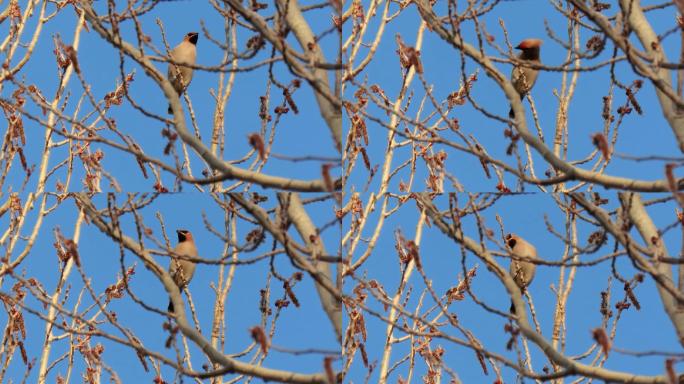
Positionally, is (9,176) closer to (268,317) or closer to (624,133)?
(268,317)

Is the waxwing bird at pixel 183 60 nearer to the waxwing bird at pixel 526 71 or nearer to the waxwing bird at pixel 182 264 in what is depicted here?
the waxwing bird at pixel 182 264

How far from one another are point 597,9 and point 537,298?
3.30 feet

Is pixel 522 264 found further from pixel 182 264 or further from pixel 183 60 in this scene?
pixel 183 60

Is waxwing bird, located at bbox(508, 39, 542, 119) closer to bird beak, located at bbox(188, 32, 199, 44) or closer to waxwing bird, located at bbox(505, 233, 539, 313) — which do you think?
waxwing bird, located at bbox(505, 233, 539, 313)

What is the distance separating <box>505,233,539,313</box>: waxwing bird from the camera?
339 centimetres

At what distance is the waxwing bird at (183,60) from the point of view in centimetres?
348

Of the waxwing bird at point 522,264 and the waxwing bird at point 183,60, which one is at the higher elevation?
the waxwing bird at point 183,60

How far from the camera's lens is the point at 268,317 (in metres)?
3.39

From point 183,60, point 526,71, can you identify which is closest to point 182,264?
point 183,60

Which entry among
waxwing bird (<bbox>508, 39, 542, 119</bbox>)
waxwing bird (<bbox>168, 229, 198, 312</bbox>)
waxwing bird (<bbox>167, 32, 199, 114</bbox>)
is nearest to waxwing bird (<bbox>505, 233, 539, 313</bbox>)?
waxwing bird (<bbox>508, 39, 542, 119</bbox>)

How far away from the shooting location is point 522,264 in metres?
3.40

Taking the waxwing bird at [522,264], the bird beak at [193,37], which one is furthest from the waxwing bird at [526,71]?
the bird beak at [193,37]

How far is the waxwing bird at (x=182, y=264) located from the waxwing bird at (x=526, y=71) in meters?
1.19

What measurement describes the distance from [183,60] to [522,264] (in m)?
1.36
